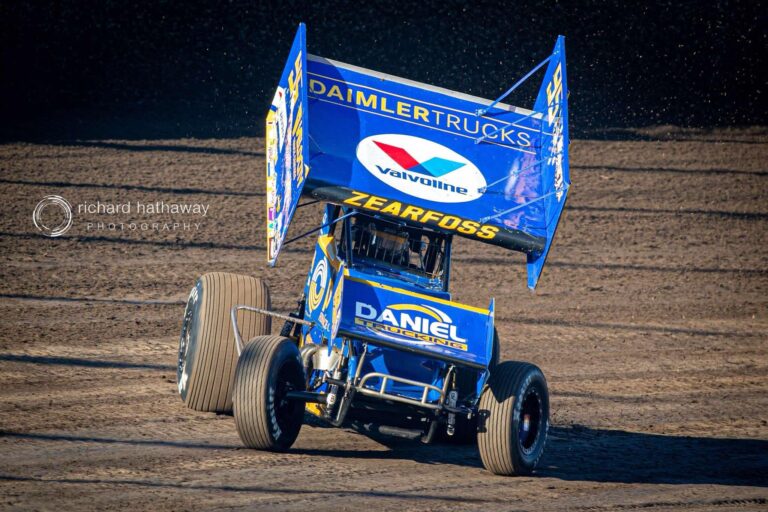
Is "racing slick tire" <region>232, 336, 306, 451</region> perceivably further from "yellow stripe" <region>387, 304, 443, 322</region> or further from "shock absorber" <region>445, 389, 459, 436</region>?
"shock absorber" <region>445, 389, 459, 436</region>

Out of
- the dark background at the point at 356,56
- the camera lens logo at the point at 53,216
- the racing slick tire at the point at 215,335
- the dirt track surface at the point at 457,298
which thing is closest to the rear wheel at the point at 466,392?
the dirt track surface at the point at 457,298

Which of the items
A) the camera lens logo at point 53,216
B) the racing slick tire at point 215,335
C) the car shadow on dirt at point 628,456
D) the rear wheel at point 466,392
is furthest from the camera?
the camera lens logo at point 53,216

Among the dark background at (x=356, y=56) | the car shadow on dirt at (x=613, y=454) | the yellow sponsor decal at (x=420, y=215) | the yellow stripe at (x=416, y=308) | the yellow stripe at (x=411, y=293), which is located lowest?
the car shadow on dirt at (x=613, y=454)

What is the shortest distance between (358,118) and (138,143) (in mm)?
9088

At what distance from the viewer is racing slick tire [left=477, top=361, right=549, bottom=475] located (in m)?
7.08

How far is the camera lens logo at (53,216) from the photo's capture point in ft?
43.6

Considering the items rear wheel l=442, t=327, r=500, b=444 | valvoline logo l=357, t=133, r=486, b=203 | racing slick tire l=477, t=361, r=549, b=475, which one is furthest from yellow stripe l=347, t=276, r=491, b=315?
valvoline logo l=357, t=133, r=486, b=203

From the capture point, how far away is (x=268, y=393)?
689cm

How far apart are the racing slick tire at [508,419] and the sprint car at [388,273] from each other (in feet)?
0.03

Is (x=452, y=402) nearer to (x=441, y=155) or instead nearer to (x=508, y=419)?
(x=508, y=419)

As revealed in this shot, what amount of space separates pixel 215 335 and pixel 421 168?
1.95 meters

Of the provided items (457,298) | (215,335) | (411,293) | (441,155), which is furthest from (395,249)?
(457,298)

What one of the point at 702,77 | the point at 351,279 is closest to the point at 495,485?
the point at 351,279

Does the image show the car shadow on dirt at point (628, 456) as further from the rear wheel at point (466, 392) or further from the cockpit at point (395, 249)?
the cockpit at point (395, 249)
